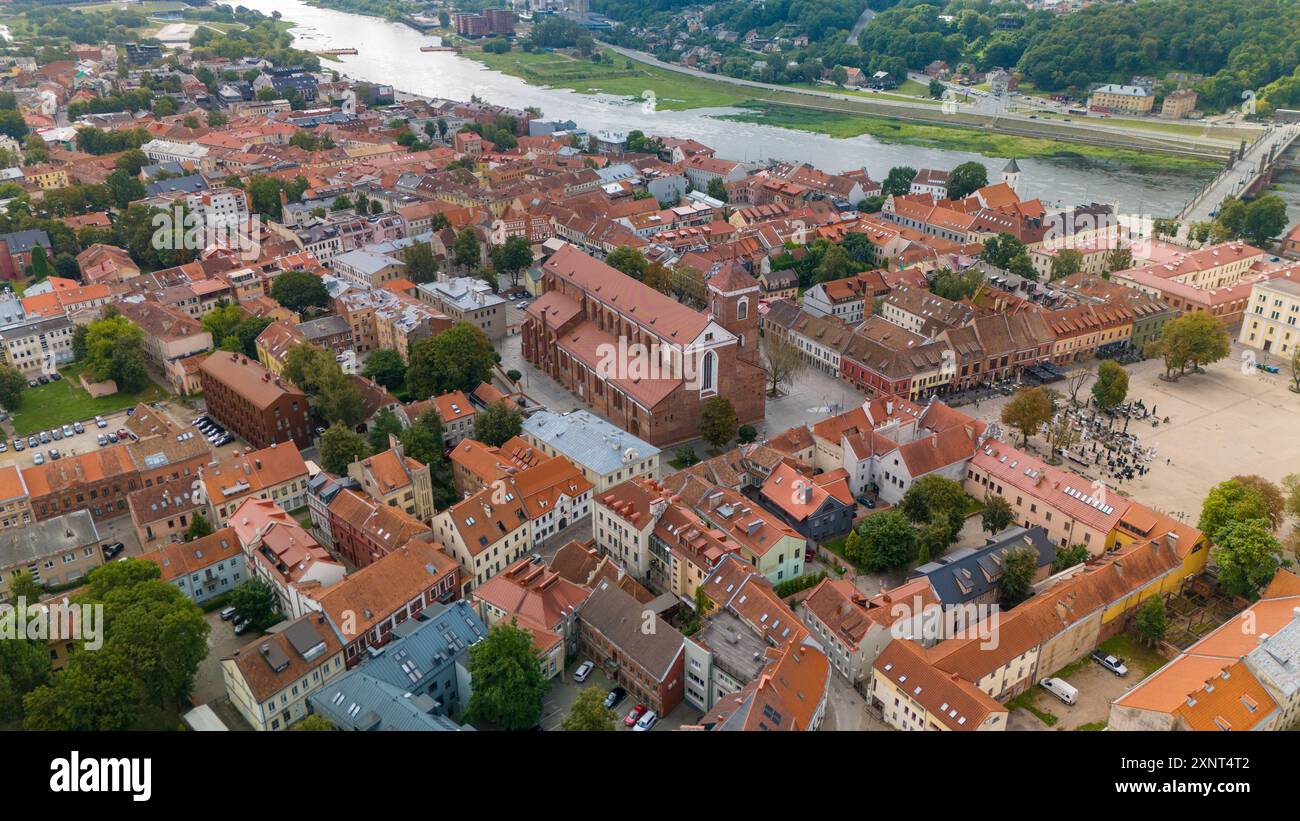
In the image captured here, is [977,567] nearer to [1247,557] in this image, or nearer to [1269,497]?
[1247,557]

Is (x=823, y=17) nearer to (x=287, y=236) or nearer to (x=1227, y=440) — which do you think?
(x=287, y=236)

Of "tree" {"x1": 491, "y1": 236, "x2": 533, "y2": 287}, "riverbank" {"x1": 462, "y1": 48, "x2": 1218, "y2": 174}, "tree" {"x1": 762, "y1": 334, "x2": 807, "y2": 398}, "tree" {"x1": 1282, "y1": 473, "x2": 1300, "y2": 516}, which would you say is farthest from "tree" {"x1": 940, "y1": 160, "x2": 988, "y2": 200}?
"tree" {"x1": 1282, "y1": 473, "x2": 1300, "y2": 516}

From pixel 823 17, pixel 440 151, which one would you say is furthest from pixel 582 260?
pixel 823 17

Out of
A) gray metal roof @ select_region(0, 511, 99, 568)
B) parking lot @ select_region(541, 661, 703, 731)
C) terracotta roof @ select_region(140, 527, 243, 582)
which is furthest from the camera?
gray metal roof @ select_region(0, 511, 99, 568)

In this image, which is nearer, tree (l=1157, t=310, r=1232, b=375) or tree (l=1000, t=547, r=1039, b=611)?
tree (l=1000, t=547, r=1039, b=611)

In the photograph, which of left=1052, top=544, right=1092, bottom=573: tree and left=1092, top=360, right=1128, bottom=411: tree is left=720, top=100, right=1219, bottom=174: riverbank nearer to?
left=1092, top=360, right=1128, bottom=411: tree

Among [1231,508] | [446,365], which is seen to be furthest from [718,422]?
[1231,508]

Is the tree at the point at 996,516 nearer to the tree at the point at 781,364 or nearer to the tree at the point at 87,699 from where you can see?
the tree at the point at 781,364

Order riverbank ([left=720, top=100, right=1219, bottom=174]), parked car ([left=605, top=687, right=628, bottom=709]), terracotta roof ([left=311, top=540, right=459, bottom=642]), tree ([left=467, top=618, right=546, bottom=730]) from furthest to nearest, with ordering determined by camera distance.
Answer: riverbank ([left=720, top=100, right=1219, bottom=174])
terracotta roof ([left=311, top=540, right=459, bottom=642])
parked car ([left=605, top=687, right=628, bottom=709])
tree ([left=467, top=618, right=546, bottom=730])
